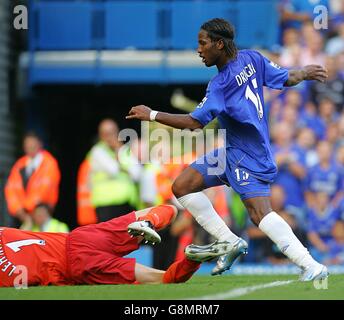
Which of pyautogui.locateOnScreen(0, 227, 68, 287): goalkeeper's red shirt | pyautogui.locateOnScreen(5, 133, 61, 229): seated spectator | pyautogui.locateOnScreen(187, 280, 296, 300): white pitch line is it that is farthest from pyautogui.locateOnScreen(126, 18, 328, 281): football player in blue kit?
pyautogui.locateOnScreen(5, 133, 61, 229): seated spectator

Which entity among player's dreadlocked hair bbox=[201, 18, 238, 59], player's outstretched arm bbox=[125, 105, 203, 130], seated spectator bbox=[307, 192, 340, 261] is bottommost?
seated spectator bbox=[307, 192, 340, 261]

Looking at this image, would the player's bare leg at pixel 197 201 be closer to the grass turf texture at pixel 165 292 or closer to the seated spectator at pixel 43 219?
the grass turf texture at pixel 165 292

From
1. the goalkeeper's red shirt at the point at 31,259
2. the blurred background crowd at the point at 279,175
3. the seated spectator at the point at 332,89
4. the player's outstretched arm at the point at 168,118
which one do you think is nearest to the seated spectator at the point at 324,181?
the blurred background crowd at the point at 279,175

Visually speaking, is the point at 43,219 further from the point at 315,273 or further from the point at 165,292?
the point at 165,292

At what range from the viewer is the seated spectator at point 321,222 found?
13.9 meters

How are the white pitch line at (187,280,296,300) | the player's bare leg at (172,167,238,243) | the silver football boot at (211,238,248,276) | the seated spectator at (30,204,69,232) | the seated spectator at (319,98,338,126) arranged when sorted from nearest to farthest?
the white pitch line at (187,280,296,300)
the silver football boot at (211,238,248,276)
the player's bare leg at (172,167,238,243)
the seated spectator at (30,204,69,232)
the seated spectator at (319,98,338,126)

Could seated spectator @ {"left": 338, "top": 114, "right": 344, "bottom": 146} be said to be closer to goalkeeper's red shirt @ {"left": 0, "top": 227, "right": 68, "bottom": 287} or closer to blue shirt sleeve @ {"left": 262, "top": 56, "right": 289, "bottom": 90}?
blue shirt sleeve @ {"left": 262, "top": 56, "right": 289, "bottom": 90}

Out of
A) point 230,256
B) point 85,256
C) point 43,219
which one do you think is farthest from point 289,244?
point 43,219

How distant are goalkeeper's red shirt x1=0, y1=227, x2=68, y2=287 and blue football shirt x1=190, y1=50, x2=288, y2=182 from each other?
1.57 meters

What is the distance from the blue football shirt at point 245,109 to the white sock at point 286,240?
416 mm

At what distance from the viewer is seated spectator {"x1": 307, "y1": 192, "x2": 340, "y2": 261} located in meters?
13.9

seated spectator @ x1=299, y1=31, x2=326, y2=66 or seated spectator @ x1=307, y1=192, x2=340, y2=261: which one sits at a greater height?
seated spectator @ x1=299, y1=31, x2=326, y2=66
